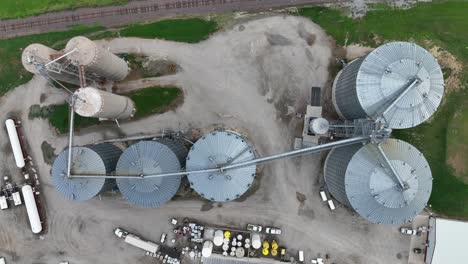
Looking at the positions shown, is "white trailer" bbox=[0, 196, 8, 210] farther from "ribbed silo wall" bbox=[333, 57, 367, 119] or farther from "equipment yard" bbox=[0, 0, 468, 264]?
"ribbed silo wall" bbox=[333, 57, 367, 119]

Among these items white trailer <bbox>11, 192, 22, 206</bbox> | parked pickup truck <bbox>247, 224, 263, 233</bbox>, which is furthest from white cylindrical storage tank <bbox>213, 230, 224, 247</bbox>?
white trailer <bbox>11, 192, 22, 206</bbox>

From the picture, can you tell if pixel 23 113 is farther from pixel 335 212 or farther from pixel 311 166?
pixel 335 212

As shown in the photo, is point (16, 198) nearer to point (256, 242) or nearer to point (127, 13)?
point (127, 13)

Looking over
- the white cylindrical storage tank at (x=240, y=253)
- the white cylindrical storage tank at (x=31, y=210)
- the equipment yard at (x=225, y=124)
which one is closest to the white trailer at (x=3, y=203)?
the equipment yard at (x=225, y=124)

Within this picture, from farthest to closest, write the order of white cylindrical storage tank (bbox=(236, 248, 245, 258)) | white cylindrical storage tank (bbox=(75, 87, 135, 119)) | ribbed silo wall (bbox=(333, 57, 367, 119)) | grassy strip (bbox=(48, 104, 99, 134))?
grassy strip (bbox=(48, 104, 99, 134)) < white cylindrical storage tank (bbox=(236, 248, 245, 258)) < ribbed silo wall (bbox=(333, 57, 367, 119)) < white cylindrical storage tank (bbox=(75, 87, 135, 119))

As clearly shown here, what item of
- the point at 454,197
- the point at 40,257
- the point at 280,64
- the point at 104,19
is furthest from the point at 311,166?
the point at 40,257
